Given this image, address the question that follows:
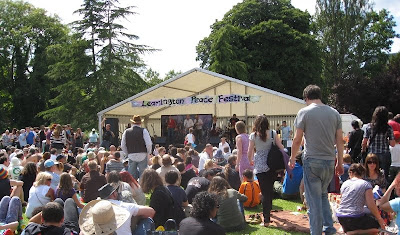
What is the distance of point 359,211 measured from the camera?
4.60 meters

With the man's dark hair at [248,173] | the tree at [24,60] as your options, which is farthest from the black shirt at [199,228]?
the tree at [24,60]

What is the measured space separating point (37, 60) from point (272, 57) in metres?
21.7

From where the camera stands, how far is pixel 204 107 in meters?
21.9

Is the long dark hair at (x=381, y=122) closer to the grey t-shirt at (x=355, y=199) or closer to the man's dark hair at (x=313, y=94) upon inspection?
the grey t-shirt at (x=355, y=199)

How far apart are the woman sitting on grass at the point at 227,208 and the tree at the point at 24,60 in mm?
34871

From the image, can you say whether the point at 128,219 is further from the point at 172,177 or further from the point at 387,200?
the point at 387,200

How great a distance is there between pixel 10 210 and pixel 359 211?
177 inches

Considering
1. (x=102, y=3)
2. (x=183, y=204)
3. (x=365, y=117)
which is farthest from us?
(x=365, y=117)

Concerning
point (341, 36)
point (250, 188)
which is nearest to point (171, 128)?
point (250, 188)

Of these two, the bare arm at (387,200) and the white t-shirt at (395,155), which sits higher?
the white t-shirt at (395,155)

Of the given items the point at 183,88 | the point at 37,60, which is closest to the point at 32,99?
the point at 37,60

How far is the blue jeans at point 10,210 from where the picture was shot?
554cm

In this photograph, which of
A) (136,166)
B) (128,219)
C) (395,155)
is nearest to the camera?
(128,219)

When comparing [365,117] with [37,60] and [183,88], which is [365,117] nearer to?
[183,88]
